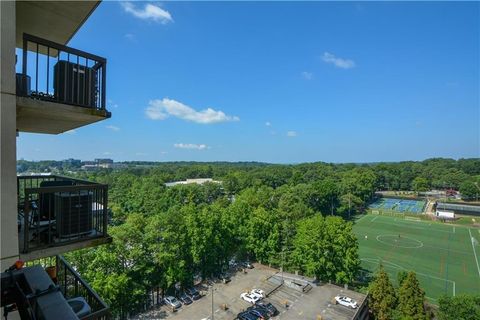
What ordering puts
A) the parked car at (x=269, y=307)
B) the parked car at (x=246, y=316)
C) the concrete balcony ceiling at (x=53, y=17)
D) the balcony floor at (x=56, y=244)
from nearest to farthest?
the balcony floor at (x=56, y=244)
the concrete balcony ceiling at (x=53, y=17)
the parked car at (x=246, y=316)
the parked car at (x=269, y=307)

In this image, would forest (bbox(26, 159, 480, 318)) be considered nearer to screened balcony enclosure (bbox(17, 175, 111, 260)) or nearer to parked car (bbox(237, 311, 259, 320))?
parked car (bbox(237, 311, 259, 320))

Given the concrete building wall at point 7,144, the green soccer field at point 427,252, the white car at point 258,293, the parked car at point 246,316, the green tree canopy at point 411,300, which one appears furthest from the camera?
the green soccer field at point 427,252

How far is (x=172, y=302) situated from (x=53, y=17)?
1761 centimetres

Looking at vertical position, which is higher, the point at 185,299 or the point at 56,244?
the point at 56,244

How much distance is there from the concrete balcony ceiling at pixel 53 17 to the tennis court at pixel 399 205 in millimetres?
59567

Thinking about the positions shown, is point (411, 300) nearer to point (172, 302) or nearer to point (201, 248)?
point (201, 248)

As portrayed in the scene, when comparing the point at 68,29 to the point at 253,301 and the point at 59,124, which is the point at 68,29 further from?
the point at 253,301

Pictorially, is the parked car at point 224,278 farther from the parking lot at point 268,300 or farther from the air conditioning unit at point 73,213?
the air conditioning unit at point 73,213

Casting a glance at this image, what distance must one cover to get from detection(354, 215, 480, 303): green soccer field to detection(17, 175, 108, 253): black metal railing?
81.1 ft

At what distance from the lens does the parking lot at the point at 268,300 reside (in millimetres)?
16875

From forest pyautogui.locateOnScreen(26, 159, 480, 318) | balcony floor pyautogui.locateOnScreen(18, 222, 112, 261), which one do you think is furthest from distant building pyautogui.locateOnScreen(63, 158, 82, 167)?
balcony floor pyautogui.locateOnScreen(18, 222, 112, 261)

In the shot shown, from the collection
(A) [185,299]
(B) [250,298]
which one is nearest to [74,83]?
(A) [185,299]

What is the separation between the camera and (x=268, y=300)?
1878 cm

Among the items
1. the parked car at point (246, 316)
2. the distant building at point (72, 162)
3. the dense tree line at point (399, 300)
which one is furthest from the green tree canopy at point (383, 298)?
the distant building at point (72, 162)
